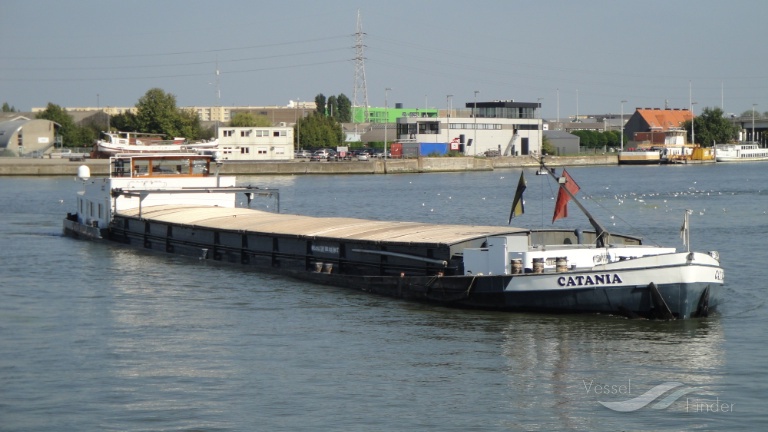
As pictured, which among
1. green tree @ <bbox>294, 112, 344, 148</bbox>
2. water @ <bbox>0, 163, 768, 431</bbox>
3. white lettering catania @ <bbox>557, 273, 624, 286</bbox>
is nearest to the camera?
water @ <bbox>0, 163, 768, 431</bbox>

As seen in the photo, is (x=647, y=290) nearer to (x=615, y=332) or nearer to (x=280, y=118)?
(x=615, y=332)

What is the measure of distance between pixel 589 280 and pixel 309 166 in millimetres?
85314

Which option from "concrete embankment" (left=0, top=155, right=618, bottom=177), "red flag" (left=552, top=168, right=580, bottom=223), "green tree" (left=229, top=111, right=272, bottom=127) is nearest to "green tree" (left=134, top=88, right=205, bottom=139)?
"green tree" (left=229, top=111, right=272, bottom=127)

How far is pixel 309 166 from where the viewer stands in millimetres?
105500

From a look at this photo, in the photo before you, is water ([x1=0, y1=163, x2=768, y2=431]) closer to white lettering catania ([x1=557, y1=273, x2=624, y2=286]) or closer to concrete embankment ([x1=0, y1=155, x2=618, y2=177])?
white lettering catania ([x1=557, y1=273, x2=624, y2=286])

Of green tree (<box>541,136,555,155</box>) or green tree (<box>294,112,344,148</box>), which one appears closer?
green tree (<box>294,112,344,148</box>)

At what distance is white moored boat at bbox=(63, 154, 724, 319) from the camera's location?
69.1 ft

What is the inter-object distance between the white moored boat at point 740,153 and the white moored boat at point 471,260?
12786 centimetres

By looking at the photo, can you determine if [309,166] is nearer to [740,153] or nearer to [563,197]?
[740,153]

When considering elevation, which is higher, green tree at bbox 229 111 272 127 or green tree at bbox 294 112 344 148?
green tree at bbox 229 111 272 127

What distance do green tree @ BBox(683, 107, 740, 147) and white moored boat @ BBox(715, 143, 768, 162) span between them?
299 inches

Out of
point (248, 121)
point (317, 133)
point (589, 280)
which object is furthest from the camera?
point (317, 133)

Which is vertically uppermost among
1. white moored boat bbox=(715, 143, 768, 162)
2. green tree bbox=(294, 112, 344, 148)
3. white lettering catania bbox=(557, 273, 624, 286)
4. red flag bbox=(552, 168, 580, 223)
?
green tree bbox=(294, 112, 344, 148)

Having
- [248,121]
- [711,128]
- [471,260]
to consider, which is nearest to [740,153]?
[711,128]
